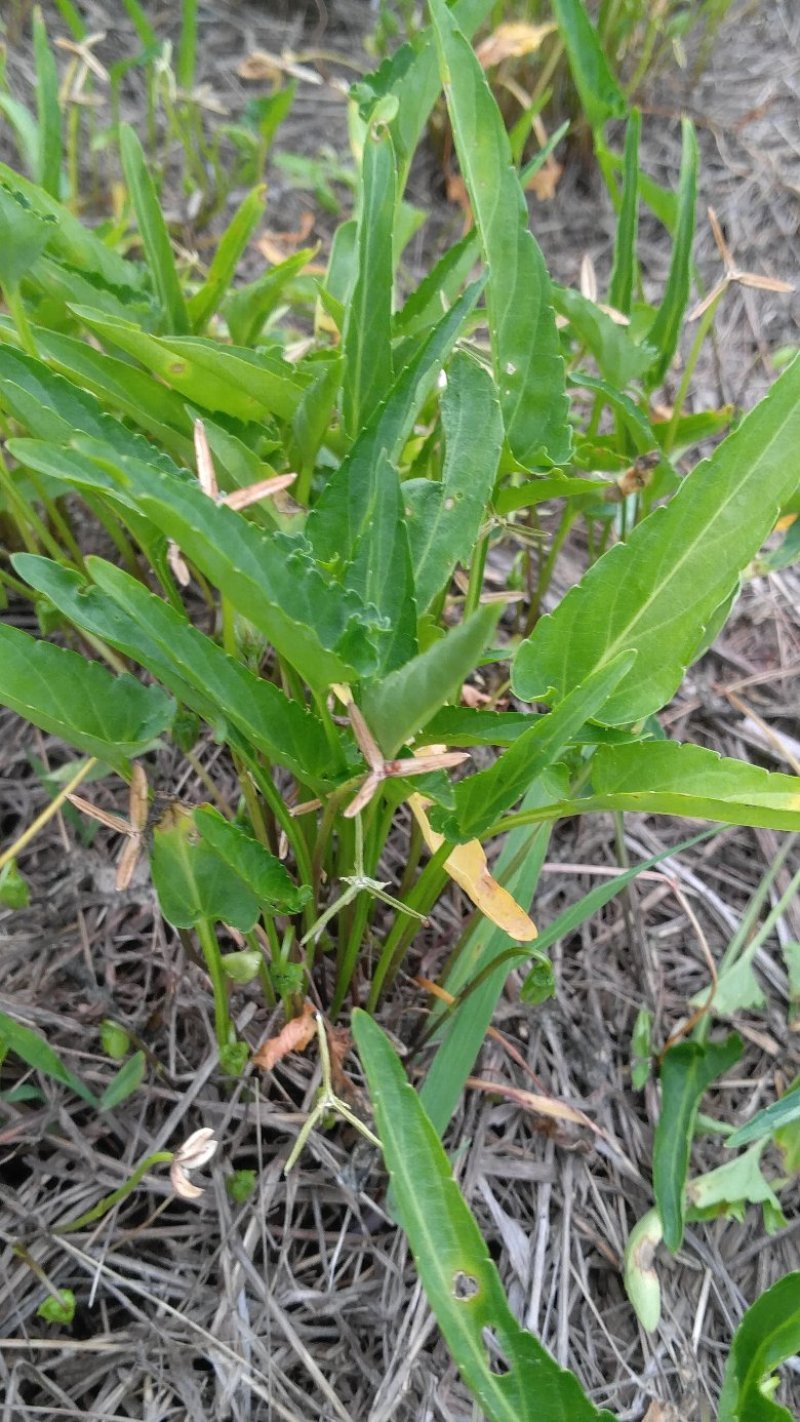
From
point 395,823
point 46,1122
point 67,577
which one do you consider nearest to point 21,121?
point 67,577

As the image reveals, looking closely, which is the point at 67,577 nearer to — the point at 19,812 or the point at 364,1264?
the point at 19,812

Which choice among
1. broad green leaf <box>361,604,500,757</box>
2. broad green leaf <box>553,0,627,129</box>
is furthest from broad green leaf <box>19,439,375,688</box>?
broad green leaf <box>553,0,627,129</box>

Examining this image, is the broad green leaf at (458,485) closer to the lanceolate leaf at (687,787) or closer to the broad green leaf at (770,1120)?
the lanceolate leaf at (687,787)

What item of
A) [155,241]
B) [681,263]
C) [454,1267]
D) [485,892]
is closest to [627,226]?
[681,263]

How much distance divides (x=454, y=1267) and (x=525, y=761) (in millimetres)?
261

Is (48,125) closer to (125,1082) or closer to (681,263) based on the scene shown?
(681,263)

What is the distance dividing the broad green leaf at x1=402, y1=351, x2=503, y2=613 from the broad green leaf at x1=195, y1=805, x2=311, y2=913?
0.55ft

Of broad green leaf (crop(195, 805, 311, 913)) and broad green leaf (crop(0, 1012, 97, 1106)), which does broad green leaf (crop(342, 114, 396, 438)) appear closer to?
broad green leaf (crop(195, 805, 311, 913))

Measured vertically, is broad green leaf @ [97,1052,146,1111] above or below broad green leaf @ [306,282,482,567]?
below

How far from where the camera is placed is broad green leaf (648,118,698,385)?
84cm

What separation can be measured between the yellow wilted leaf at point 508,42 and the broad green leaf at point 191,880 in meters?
1.03

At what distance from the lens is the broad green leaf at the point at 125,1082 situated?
0.70m

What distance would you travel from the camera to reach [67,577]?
598 mm

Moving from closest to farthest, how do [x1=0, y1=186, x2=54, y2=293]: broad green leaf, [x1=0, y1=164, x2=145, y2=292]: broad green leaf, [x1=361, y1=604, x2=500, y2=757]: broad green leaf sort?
1. [x1=361, y1=604, x2=500, y2=757]: broad green leaf
2. [x1=0, y1=186, x2=54, y2=293]: broad green leaf
3. [x1=0, y1=164, x2=145, y2=292]: broad green leaf
